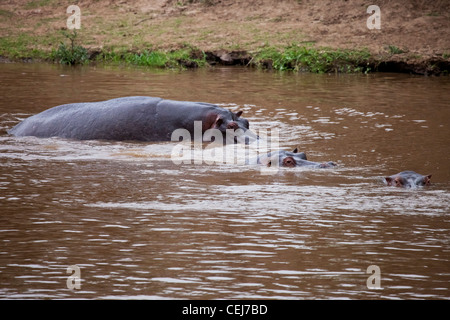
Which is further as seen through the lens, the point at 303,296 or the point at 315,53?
the point at 315,53

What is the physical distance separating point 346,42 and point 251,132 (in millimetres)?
11259

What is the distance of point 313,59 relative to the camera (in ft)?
63.9

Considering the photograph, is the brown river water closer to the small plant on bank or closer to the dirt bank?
the dirt bank

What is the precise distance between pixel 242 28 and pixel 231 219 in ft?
56.0

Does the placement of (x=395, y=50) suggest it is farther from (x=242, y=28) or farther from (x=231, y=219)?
(x=231, y=219)

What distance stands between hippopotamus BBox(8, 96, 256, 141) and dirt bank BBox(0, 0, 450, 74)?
9857 millimetres

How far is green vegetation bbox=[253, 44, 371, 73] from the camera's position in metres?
19.1

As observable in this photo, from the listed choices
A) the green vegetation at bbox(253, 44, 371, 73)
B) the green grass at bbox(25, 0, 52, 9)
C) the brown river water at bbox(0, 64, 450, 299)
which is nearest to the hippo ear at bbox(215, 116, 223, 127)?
the brown river water at bbox(0, 64, 450, 299)

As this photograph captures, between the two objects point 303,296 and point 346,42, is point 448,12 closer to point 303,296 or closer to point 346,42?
point 346,42

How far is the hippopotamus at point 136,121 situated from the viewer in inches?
382
